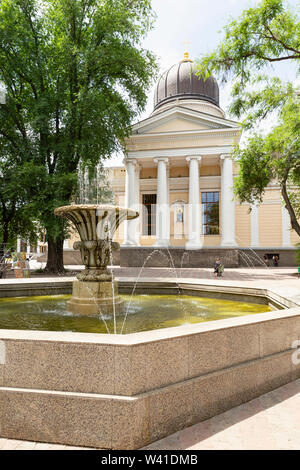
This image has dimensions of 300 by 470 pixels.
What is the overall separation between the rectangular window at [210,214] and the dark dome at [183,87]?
12057mm

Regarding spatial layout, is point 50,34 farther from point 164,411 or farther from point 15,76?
point 164,411

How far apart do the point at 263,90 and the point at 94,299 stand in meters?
11.6

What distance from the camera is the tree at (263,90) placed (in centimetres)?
870

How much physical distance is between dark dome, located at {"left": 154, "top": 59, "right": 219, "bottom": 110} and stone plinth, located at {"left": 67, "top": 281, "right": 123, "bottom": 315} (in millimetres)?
31640

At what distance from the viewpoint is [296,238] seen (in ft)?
92.2

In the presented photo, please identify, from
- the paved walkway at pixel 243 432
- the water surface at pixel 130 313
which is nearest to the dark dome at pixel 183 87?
the water surface at pixel 130 313

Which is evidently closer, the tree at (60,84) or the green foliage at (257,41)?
the green foliage at (257,41)

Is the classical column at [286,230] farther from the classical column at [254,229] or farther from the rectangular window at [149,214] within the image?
the rectangular window at [149,214]

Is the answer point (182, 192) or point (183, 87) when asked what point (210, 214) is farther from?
point (183, 87)

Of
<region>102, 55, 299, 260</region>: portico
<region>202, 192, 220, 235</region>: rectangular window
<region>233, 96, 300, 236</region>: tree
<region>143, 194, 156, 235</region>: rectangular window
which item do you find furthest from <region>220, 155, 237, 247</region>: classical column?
<region>143, 194, 156, 235</region>: rectangular window

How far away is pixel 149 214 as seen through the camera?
29984 millimetres

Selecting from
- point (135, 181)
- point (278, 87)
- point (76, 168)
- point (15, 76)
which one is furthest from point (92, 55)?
point (135, 181)

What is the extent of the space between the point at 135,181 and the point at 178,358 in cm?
2520

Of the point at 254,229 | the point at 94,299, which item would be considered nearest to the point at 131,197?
the point at 254,229
